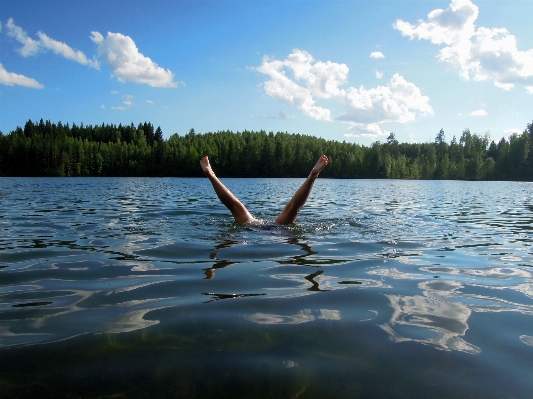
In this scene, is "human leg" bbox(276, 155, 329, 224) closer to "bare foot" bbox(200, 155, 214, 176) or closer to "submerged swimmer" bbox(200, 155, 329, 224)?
"submerged swimmer" bbox(200, 155, 329, 224)

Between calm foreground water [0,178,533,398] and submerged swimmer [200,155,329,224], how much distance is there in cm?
100

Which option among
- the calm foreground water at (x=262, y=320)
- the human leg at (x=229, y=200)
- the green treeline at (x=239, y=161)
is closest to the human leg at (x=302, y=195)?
the human leg at (x=229, y=200)

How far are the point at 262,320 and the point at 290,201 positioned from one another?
4.10m

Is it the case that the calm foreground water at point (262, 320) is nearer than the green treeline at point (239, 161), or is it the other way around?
the calm foreground water at point (262, 320)

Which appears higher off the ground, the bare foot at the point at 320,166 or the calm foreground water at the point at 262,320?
the bare foot at the point at 320,166

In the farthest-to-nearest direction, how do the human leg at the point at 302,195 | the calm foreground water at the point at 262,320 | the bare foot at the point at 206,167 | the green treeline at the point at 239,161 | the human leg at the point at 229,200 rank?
the green treeline at the point at 239,161 < the bare foot at the point at 206,167 < the human leg at the point at 229,200 < the human leg at the point at 302,195 < the calm foreground water at the point at 262,320

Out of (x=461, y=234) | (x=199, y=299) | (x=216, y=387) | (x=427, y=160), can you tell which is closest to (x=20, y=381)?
(x=216, y=387)

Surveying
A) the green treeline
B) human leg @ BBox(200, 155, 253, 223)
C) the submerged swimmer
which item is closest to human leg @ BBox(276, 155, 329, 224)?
the submerged swimmer

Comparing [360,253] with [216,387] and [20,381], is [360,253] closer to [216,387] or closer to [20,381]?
[216,387]

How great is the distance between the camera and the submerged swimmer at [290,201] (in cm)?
648

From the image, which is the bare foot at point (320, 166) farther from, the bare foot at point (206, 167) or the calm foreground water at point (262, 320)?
the bare foot at point (206, 167)

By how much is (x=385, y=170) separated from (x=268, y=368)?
108 metres

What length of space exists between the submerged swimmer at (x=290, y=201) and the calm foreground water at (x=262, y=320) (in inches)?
39.4

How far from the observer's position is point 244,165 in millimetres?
106812
